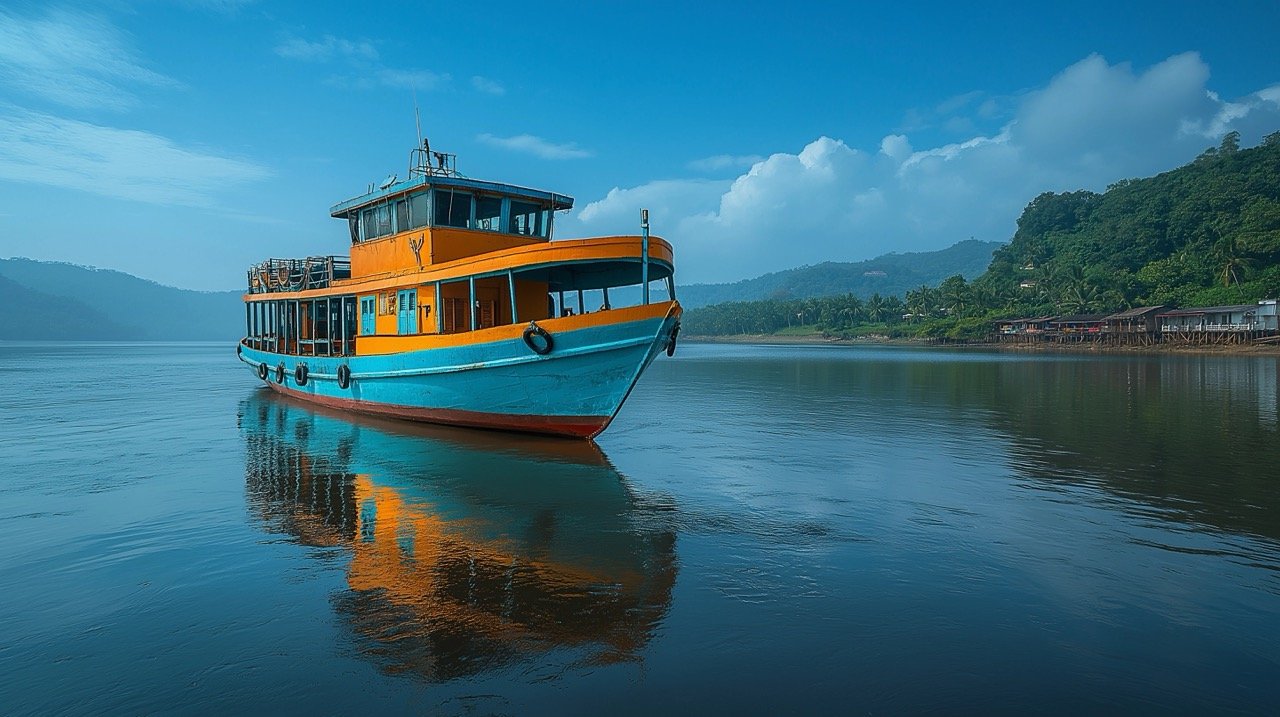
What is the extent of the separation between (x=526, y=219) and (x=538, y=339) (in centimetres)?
495

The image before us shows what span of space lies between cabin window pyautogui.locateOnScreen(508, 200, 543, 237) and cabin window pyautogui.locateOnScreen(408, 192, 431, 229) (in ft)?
6.87

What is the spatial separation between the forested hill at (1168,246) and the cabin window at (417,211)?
79.7 m

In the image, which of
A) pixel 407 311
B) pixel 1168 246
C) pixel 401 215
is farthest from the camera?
pixel 1168 246

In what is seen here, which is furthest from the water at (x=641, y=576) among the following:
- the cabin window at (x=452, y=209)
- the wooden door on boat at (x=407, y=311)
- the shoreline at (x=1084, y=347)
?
the shoreline at (x=1084, y=347)

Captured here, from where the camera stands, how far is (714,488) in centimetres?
1148

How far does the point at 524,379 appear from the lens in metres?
14.7

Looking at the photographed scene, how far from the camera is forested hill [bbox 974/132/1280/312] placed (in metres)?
73.4

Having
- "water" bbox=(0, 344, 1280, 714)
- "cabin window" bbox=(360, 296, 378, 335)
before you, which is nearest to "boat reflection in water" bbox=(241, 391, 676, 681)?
"water" bbox=(0, 344, 1280, 714)

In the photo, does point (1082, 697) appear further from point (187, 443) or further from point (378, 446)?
point (187, 443)

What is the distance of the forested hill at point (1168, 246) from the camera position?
73375 mm

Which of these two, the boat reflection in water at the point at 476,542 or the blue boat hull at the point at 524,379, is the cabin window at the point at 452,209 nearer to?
the blue boat hull at the point at 524,379

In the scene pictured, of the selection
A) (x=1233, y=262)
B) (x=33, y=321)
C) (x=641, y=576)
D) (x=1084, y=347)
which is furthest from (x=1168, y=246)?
(x=33, y=321)

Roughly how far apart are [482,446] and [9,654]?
9.82 metres

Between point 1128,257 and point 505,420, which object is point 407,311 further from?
point 1128,257
